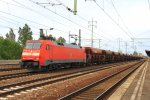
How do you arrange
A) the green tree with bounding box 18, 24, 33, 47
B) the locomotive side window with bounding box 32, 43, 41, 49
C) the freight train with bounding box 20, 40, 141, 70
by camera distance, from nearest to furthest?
the freight train with bounding box 20, 40, 141, 70
the locomotive side window with bounding box 32, 43, 41, 49
the green tree with bounding box 18, 24, 33, 47

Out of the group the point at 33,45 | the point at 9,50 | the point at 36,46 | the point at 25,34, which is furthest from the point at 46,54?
the point at 25,34

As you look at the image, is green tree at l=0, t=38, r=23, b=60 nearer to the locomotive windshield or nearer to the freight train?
the freight train

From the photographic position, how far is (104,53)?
62469 mm

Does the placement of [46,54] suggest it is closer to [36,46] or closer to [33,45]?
[36,46]

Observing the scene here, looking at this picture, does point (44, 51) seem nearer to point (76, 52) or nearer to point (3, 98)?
point (76, 52)

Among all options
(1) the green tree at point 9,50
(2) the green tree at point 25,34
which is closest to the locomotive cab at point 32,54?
(1) the green tree at point 9,50

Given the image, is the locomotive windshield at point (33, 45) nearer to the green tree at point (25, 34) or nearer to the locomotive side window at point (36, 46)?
the locomotive side window at point (36, 46)

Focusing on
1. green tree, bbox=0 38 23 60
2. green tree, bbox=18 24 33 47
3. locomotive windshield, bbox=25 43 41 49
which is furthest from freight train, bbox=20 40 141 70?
green tree, bbox=18 24 33 47

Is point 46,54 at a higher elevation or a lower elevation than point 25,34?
lower

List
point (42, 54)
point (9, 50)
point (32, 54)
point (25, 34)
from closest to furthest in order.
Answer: point (42, 54)
point (32, 54)
point (9, 50)
point (25, 34)

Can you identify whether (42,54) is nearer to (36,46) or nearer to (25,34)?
(36,46)

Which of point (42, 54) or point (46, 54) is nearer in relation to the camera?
point (42, 54)

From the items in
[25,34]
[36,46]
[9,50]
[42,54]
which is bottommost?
[42,54]

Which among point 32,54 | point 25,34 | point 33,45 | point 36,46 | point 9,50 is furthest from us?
point 25,34
